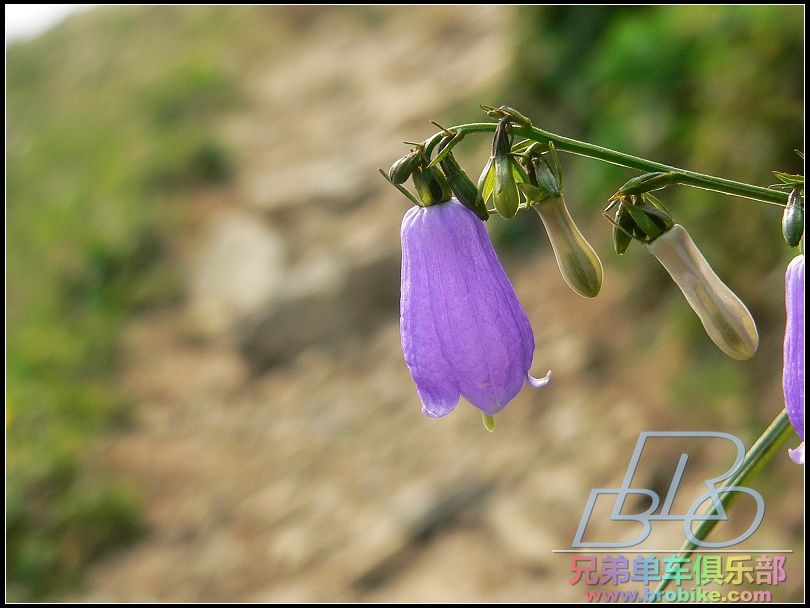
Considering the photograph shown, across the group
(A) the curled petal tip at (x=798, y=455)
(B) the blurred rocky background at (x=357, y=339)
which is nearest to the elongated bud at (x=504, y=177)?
(A) the curled petal tip at (x=798, y=455)

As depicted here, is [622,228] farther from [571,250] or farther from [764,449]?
[764,449]

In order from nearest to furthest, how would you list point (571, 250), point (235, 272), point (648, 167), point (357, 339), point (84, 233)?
point (648, 167) < point (571, 250) < point (357, 339) < point (235, 272) < point (84, 233)

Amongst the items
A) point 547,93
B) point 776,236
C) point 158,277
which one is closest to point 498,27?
point 547,93

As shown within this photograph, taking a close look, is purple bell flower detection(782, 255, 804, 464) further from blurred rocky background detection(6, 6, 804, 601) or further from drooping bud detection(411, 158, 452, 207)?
blurred rocky background detection(6, 6, 804, 601)

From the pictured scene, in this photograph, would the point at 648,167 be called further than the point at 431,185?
No

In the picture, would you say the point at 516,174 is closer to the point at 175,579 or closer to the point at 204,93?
the point at 175,579

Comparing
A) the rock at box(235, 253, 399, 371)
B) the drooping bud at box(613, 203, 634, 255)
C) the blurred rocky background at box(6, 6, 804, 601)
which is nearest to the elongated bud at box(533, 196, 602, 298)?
the drooping bud at box(613, 203, 634, 255)

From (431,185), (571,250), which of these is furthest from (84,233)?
(571,250)

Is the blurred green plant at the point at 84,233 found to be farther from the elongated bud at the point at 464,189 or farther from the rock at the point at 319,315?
the elongated bud at the point at 464,189
